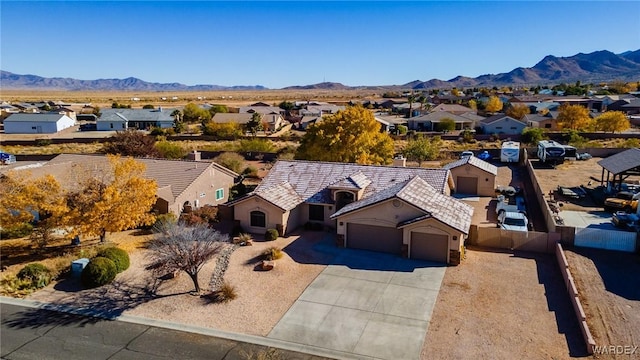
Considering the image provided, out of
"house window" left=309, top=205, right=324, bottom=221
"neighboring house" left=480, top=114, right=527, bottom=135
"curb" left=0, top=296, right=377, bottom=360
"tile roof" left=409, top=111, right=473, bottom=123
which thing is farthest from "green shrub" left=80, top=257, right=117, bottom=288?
"tile roof" left=409, top=111, right=473, bottom=123

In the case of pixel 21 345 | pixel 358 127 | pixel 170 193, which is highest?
pixel 358 127

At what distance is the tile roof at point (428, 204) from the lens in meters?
26.2

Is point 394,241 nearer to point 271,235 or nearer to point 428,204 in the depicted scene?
point 428,204

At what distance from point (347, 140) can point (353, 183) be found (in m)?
13.6

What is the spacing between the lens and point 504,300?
21.5 m

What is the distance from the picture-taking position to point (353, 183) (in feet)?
105

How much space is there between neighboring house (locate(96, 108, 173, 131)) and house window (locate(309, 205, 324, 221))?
2940 inches

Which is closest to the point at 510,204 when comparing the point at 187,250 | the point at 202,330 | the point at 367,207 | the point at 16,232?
the point at 367,207

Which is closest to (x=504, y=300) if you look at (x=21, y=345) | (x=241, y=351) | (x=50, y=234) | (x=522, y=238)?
(x=522, y=238)

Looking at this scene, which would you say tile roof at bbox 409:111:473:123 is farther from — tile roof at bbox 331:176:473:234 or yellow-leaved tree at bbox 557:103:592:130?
tile roof at bbox 331:176:473:234

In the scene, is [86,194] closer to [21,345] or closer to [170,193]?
[170,193]

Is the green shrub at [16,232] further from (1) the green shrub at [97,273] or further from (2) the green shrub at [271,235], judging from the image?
(2) the green shrub at [271,235]

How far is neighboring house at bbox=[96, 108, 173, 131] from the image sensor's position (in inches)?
3920

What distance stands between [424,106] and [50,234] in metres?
113
